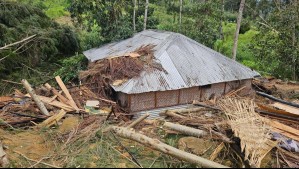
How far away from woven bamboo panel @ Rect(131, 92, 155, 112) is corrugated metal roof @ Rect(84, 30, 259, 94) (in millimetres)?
338

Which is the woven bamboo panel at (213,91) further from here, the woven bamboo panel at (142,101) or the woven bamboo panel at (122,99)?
the woven bamboo panel at (122,99)

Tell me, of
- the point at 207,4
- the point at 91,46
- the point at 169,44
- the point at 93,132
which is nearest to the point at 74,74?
the point at 91,46


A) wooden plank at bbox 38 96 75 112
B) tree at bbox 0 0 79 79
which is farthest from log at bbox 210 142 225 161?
tree at bbox 0 0 79 79

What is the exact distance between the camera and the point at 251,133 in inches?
246

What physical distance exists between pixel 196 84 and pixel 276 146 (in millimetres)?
4600

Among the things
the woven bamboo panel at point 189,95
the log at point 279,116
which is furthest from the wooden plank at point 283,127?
the woven bamboo panel at point 189,95

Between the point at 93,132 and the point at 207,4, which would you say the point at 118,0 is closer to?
the point at 207,4

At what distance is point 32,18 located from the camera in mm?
15508

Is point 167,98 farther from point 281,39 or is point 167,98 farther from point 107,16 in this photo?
point 107,16

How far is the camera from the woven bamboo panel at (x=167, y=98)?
1038 cm

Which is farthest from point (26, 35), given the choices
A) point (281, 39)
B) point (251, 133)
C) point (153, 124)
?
point (281, 39)

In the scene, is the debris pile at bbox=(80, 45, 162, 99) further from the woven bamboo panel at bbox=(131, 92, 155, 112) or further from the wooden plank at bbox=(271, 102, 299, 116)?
the wooden plank at bbox=(271, 102, 299, 116)

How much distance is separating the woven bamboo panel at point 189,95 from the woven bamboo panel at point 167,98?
268 millimetres

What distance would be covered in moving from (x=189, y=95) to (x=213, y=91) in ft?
4.12
